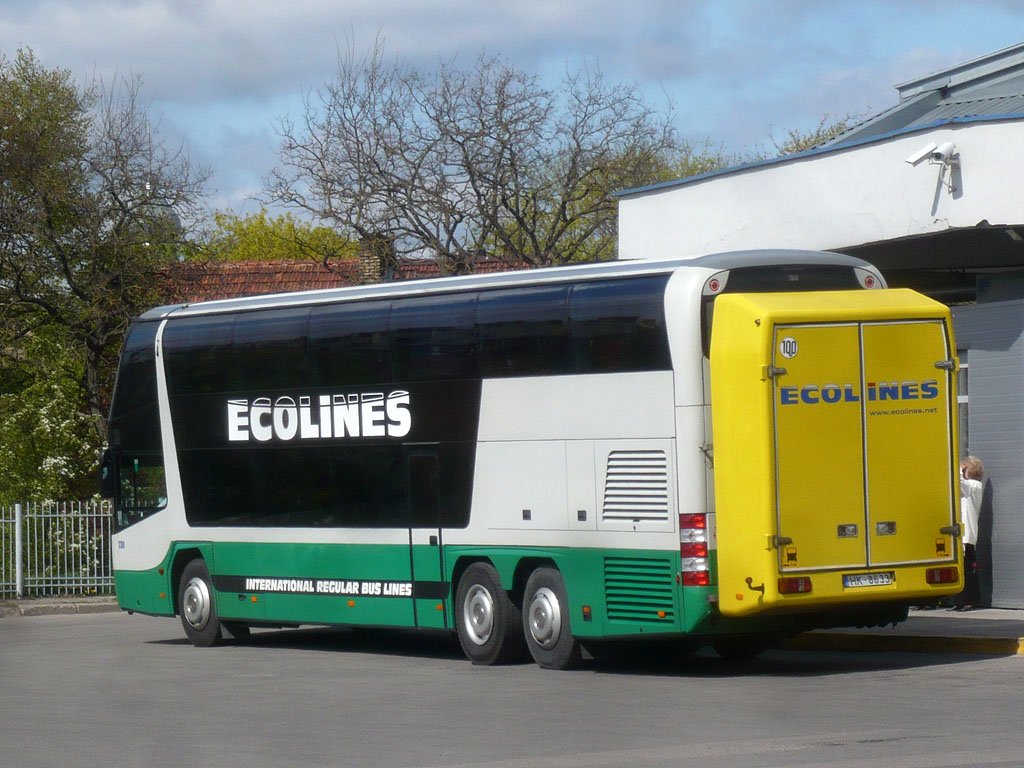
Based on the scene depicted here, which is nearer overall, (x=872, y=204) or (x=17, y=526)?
(x=872, y=204)

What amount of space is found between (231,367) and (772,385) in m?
7.35

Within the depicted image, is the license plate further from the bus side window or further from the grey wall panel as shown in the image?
the bus side window

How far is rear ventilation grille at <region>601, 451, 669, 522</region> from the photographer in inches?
572

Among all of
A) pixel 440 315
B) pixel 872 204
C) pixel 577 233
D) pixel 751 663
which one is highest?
pixel 577 233

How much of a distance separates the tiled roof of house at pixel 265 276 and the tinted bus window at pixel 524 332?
72.1ft

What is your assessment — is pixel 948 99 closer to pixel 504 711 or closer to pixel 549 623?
pixel 549 623

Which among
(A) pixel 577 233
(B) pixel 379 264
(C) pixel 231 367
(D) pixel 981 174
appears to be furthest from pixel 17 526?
(A) pixel 577 233

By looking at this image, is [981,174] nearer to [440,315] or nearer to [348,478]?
[440,315]

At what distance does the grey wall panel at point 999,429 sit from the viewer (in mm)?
18750

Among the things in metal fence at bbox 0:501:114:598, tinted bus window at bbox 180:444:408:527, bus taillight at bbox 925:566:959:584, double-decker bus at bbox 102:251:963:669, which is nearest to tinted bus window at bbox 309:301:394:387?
double-decker bus at bbox 102:251:963:669

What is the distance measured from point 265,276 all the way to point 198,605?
30.8 m

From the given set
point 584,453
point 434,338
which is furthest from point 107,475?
point 584,453

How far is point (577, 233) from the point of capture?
57.5 m

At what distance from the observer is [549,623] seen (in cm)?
1564
